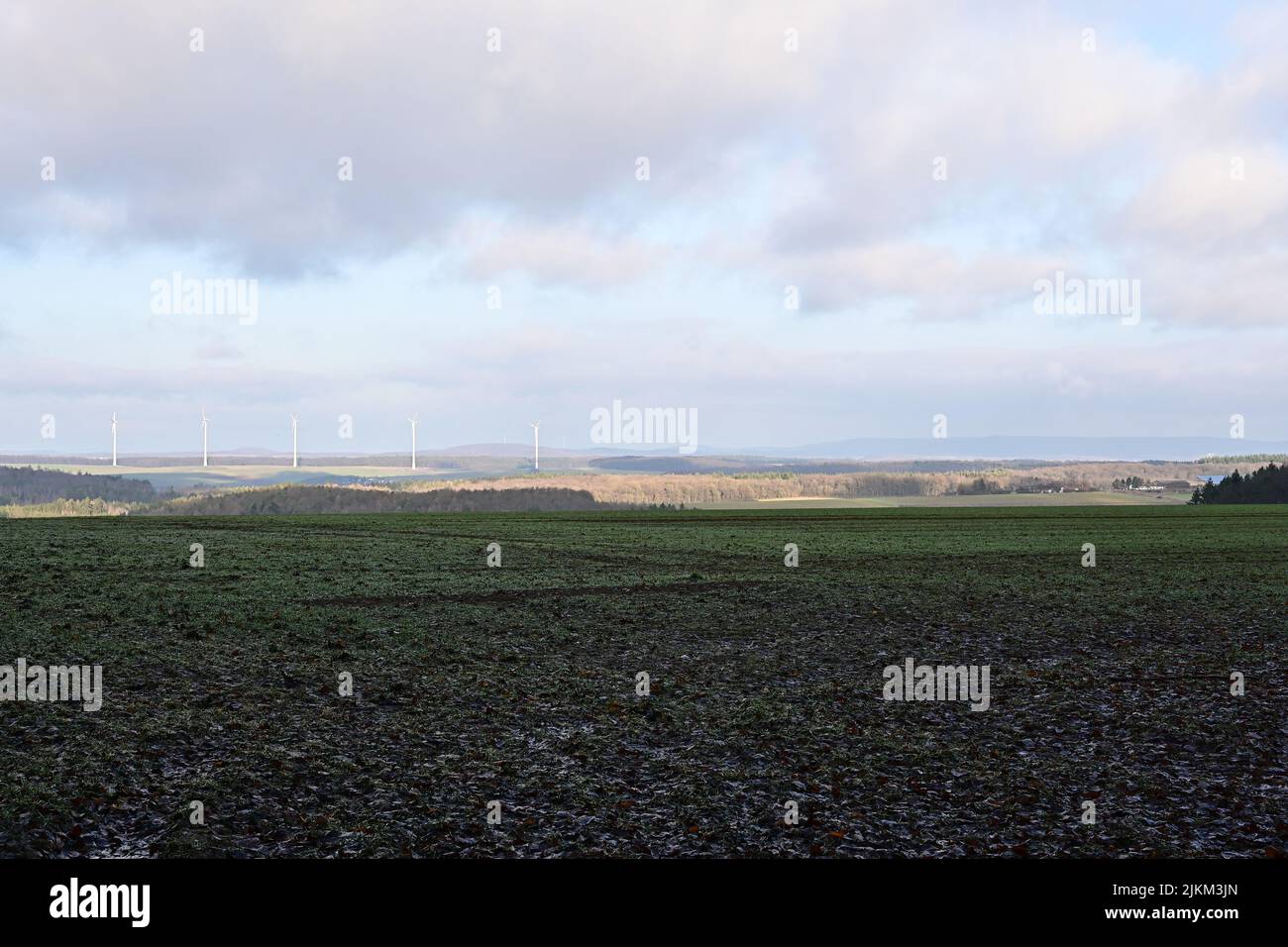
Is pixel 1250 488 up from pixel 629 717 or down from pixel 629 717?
up

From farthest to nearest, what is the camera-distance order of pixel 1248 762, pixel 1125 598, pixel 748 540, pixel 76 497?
pixel 76 497, pixel 748 540, pixel 1125 598, pixel 1248 762

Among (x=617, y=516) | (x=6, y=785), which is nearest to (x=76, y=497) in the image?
(x=617, y=516)

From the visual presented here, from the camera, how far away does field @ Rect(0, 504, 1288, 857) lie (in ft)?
34.4

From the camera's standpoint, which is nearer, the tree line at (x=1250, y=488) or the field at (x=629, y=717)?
the field at (x=629, y=717)

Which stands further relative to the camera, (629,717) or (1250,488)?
(1250,488)

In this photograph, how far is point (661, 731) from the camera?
14805mm

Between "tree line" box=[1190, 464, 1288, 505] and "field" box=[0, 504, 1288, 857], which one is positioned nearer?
"field" box=[0, 504, 1288, 857]

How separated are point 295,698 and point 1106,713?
13.6m

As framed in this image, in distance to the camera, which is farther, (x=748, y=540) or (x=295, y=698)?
(x=748, y=540)

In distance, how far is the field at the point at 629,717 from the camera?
1050 centimetres

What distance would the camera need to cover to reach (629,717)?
1566 centimetres
